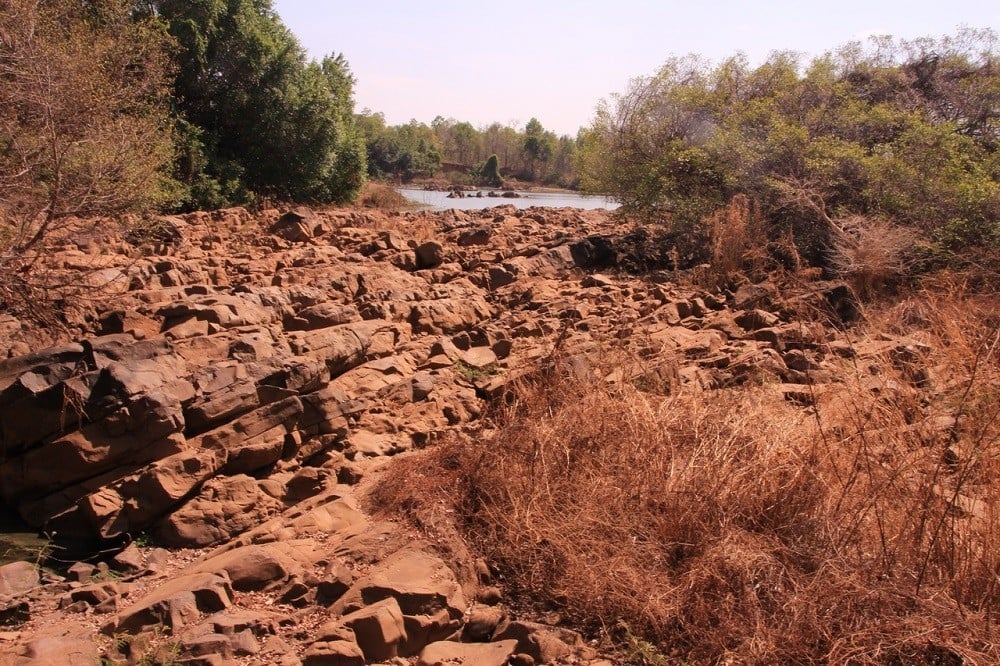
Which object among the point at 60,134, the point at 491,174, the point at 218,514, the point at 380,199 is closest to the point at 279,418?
the point at 218,514

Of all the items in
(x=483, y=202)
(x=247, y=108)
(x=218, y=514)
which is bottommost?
(x=218, y=514)

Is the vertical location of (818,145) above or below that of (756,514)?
above

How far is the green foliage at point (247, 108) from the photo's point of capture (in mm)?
14572

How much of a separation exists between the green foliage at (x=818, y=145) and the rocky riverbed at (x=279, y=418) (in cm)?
180

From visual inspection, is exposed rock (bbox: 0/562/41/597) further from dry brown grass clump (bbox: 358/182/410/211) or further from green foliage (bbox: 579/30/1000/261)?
dry brown grass clump (bbox: 358/182/410/211)

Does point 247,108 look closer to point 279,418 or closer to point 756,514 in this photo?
point 279,418

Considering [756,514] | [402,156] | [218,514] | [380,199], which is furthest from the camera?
[402,156]

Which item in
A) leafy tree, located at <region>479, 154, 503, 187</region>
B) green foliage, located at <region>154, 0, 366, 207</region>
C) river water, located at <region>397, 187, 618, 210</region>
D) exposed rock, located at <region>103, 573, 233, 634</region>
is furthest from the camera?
leafy tree, located at <region>479, 154, 503, 187</region>

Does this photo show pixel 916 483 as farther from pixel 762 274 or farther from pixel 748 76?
pixel 748 76

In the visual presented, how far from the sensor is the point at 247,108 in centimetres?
1573

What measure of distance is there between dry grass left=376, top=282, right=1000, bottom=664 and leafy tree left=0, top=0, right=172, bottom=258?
538cm

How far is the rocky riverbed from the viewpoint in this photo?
3.35 metres

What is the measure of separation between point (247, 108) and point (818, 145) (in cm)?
1111

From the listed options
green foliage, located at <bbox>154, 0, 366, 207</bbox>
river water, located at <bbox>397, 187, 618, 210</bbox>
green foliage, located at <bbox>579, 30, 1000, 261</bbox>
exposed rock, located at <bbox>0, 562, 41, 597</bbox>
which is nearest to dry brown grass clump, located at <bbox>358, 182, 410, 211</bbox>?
river water, located at <bbox>397, 187, 618, 210</bbox>
